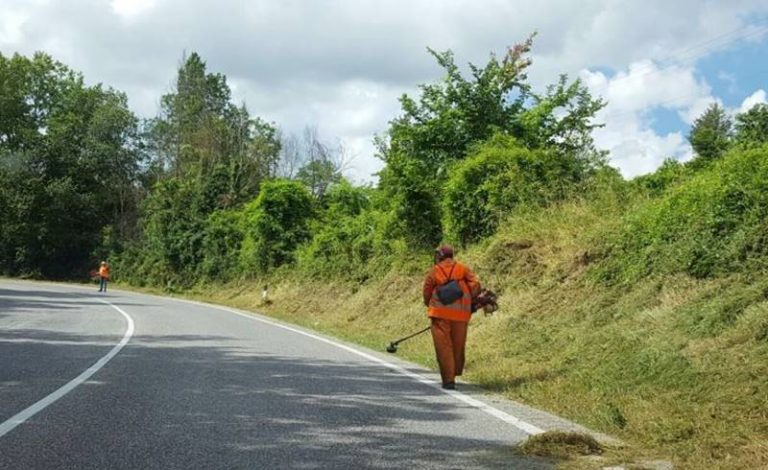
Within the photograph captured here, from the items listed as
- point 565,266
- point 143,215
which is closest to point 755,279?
point 565,266

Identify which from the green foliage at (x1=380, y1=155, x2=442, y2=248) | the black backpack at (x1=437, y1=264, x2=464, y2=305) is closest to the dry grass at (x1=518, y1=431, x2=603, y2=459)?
the black backpack at (x1=437, y1=264, x2=464, y2=305)

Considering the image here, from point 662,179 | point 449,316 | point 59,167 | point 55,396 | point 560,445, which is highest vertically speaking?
point 59,167

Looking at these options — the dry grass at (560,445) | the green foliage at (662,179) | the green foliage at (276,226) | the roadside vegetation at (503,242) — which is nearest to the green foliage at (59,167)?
the roadside vegetation at (503,242)

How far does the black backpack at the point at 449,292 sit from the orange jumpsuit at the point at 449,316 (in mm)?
48

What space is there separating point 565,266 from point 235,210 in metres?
36.6

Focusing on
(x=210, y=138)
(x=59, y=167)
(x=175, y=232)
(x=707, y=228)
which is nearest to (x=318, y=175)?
(x=210, y=138)

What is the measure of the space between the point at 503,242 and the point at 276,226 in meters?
22.3

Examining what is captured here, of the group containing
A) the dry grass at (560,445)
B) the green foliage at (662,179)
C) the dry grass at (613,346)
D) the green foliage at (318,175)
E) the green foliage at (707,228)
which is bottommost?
the dry grass at (560,445)

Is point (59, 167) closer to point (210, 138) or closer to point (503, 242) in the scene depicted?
point (210, 138)

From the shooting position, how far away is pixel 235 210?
159ft

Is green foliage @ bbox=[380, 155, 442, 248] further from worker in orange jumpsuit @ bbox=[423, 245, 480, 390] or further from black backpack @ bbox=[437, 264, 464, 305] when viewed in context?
black backpack @ bbox=[437, 264, 464, 305]

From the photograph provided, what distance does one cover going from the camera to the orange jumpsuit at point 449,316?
364 inches

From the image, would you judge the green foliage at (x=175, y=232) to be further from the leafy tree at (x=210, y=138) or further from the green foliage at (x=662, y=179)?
the green foliage at (x=662, y=179)

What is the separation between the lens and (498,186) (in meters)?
19.7
